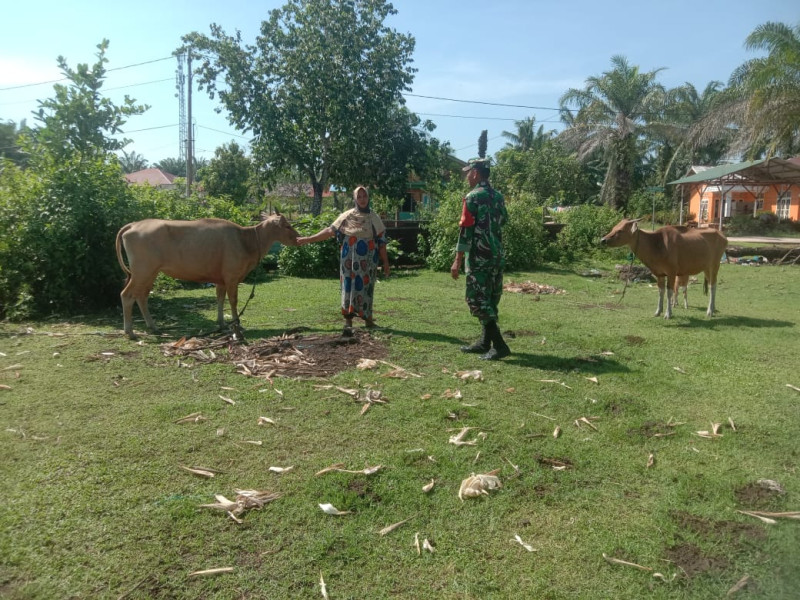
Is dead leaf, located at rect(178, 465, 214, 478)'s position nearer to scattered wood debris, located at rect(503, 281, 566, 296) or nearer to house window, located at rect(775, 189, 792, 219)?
scattered wood debris, located at rect(503, 281, 566, 296)

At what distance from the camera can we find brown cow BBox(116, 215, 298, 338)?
8062 millimetres

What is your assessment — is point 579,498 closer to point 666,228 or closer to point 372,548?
point 372,548

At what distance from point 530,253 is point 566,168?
24.9m

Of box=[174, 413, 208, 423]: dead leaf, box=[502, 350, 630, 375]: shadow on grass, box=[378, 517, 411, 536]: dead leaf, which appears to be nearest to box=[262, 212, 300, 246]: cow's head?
box=[502, 350, 630, 375]: shadow on grass

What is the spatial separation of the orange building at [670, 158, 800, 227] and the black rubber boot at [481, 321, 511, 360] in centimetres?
2287

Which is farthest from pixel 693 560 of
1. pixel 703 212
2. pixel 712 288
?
pixel 703 212

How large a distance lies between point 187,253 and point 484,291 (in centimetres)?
430

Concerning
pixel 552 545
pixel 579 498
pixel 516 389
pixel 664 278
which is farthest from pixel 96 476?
pixel 664 278

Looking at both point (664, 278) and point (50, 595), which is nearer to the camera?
point (50, 595)

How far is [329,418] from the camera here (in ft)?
16.9

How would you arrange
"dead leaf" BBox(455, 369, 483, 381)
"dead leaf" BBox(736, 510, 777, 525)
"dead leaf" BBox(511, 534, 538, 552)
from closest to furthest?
"dead leaf" BBox(511, 534, 538, 552) < "dead leaf" BBox(736, 510, 777, 525) < "dead leaf" BBox(455, 369, 483, 381)

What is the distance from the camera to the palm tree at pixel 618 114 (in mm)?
34938

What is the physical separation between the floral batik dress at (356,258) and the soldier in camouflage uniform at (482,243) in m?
1.61

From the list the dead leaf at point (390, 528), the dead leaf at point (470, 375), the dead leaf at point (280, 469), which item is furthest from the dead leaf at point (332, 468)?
the dead leaf at point (470, 375)
